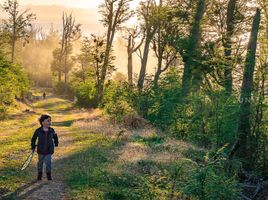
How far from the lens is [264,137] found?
15914 millimetres

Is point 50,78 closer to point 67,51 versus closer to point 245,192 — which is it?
point 67,51

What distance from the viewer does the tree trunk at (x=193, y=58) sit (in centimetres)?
2351

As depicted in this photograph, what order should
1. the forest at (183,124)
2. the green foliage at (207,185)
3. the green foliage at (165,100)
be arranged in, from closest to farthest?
the green foliage at (207,185)
the forest at (183,124)
the green foliage at (165,100)

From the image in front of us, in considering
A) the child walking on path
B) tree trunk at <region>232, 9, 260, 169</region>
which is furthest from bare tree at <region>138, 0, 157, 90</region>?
the child walking on path

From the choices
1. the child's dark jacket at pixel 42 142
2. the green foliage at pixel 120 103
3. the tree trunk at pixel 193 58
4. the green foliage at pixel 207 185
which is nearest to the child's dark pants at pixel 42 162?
the child's dark jacket at pixel 42 142

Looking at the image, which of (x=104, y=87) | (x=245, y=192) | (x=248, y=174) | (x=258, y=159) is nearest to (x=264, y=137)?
(x=258, y=159)

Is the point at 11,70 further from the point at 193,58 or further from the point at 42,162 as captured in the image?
the point at 42,162

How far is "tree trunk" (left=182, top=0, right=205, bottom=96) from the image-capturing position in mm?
23513

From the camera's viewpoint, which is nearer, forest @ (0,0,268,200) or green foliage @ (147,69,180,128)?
forest @ (0,0,268,200)

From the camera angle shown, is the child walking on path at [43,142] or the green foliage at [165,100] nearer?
the child walking on path at [43,142]

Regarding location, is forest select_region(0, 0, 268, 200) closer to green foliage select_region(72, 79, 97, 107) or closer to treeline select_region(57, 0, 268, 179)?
treeline select_region(57, 0, 268, 179)

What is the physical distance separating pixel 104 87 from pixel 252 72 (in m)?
24.2

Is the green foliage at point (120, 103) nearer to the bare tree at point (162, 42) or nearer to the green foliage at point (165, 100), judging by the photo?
the green foliage at point (165, 100)

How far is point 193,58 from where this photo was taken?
81.6 ft
